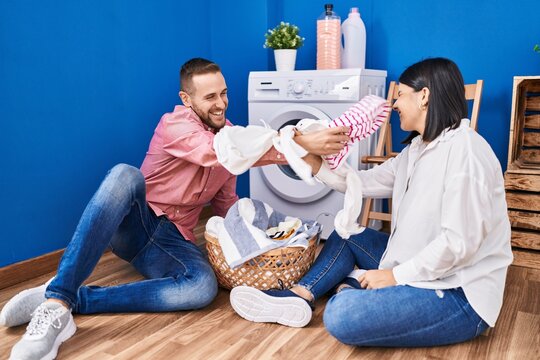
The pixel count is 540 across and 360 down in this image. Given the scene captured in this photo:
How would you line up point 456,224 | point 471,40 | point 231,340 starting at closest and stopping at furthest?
point 456,224 < point 231,340 < point 471,40

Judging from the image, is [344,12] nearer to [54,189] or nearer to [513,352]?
[54,189]

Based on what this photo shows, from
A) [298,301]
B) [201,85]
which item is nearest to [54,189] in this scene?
[201,85]

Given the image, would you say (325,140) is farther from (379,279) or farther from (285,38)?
(285,38)

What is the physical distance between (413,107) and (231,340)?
0.84 m

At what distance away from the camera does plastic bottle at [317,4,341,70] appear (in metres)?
2.62

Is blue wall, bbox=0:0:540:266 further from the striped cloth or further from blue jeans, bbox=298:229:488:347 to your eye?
blue jeans, bbox=298:229:488:347

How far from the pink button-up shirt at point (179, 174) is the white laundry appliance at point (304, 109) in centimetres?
67

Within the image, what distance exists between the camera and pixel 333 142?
1449 millimetres

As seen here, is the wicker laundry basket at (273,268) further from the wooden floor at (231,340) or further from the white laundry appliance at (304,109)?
the white laundry appliance at (304,109)

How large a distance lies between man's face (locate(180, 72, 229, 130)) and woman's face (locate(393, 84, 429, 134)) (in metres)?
0.65

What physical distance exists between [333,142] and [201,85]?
0.58 metres

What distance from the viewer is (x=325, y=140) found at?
1440 mm

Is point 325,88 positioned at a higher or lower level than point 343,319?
higher

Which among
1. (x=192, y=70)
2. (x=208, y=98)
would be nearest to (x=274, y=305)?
(x=208, y=98)
